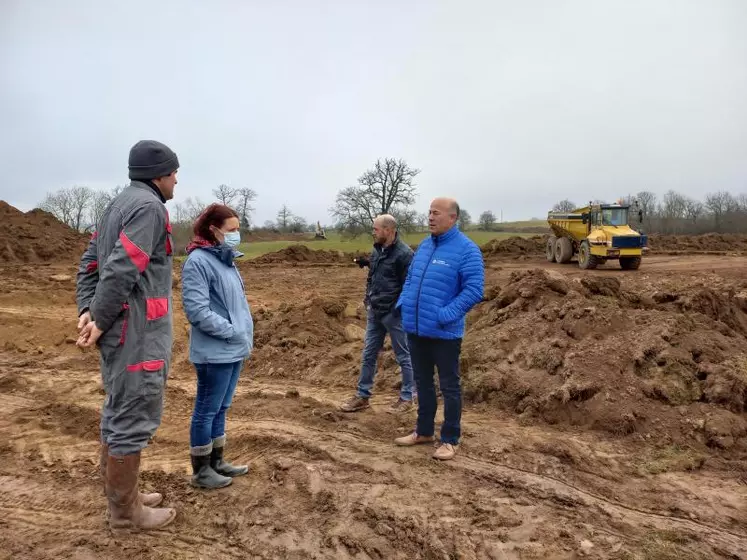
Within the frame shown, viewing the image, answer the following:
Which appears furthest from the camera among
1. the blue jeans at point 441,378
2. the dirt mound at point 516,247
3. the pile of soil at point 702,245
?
the dirt mound at point 516,247

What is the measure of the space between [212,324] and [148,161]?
39.1 inches

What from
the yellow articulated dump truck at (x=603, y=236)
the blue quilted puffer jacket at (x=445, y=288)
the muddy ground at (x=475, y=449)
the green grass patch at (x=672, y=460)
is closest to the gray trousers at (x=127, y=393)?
the muddy ground at (x=475, y=449)

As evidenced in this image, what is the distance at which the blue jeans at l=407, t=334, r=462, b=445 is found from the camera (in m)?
4.13

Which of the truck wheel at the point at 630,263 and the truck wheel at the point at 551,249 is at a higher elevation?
the truck wheel at the point at 551,249

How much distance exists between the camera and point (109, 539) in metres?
3.06

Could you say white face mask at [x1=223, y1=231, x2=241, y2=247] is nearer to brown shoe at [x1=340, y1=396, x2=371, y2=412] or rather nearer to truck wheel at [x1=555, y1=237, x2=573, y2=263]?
brown shoe at [x1=340, y1=396, x2=371, y2=412]

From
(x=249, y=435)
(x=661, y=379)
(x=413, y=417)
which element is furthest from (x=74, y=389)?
(x=661, y=379)

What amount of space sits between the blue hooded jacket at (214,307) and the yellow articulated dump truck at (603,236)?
16.3 meters

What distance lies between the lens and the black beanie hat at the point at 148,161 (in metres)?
3.03

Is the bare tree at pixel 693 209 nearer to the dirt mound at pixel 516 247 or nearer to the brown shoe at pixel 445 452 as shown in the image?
the dirt mound at pixel 516 247

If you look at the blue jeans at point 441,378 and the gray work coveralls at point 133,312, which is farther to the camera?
the blue jeans at point 441,378

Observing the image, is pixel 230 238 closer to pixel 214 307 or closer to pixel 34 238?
pixel 214 307

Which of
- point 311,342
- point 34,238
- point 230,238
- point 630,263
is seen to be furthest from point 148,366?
point 34,238

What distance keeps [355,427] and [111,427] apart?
7.99 ft
